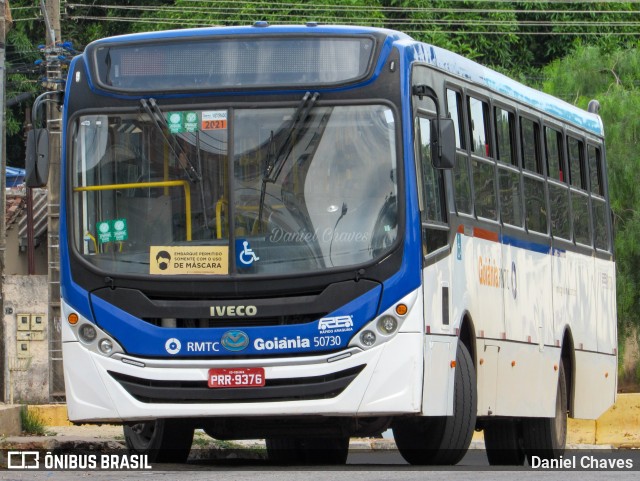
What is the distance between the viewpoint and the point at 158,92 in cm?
1227

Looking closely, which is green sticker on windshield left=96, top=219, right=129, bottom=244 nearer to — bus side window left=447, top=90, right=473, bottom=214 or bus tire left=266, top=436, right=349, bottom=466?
bus side window left=447, top=90, right=473, bottom=214

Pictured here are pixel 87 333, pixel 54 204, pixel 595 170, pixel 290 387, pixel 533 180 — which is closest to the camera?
pixel 290 387

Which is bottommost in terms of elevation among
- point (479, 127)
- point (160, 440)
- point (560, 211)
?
point (160, 440)

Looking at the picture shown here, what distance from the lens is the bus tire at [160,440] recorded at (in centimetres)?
Answer: 1398

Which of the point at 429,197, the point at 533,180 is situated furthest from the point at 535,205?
the point at 429,197

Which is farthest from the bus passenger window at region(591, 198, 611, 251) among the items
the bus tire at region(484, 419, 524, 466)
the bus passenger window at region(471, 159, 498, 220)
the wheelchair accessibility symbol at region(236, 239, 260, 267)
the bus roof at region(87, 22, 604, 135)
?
the wheelchair accessibility symbol at region(236, 239, 260, 267)

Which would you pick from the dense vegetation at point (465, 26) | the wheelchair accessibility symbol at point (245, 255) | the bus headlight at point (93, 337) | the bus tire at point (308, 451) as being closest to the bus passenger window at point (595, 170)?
the bus tire at point (308, 451)

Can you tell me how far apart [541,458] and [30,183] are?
588 cm

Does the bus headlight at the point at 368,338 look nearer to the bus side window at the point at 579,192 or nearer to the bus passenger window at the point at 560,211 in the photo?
the bus passenger window at the point at 560,211

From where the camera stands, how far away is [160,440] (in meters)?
14.0

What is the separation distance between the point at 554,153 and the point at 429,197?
4301 mm

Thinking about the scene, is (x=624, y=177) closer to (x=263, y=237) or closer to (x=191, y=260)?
(x=263, y=237)

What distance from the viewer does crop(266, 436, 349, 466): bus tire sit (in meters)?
15.3

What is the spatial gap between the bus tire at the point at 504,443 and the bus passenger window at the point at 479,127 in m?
3.27
